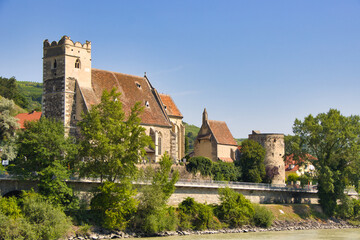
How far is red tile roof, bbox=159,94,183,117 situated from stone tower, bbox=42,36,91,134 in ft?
42.4

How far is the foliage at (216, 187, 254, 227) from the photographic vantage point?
49.8 metres

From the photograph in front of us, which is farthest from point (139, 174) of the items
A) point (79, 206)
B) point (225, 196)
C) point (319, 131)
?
point (319, 131)

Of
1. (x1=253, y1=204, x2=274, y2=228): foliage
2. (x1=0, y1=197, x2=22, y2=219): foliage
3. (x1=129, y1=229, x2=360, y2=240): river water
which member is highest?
(x1=0, y1=197, x2=22, y2=219): foliage

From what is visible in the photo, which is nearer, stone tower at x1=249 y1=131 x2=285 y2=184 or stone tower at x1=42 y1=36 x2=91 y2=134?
stone tower at x1=42 y1=36 x2=91 y2=134

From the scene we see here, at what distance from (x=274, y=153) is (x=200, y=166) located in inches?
502

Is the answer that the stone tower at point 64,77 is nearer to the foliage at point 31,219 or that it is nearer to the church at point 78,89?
the church at point 78,89

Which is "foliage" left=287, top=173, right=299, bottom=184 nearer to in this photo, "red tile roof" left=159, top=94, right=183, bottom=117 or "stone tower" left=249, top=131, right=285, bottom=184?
"stone tower" left=249, top=131, right=285, bottom=184

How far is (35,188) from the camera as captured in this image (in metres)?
42.4

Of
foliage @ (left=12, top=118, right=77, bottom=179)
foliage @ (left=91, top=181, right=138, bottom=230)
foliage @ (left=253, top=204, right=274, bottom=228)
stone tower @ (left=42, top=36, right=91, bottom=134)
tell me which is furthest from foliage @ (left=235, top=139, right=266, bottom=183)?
foliage @ (left=12, top=118, right=77, bottom=179)

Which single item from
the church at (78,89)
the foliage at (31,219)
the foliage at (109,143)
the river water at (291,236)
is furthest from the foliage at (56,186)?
the church at (78,89)

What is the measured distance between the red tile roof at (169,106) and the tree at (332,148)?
14.4m

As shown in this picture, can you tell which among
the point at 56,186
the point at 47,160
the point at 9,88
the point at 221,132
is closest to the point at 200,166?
the point at 221,132

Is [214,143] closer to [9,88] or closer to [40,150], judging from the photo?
[40,150]

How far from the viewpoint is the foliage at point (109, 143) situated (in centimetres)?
4294
